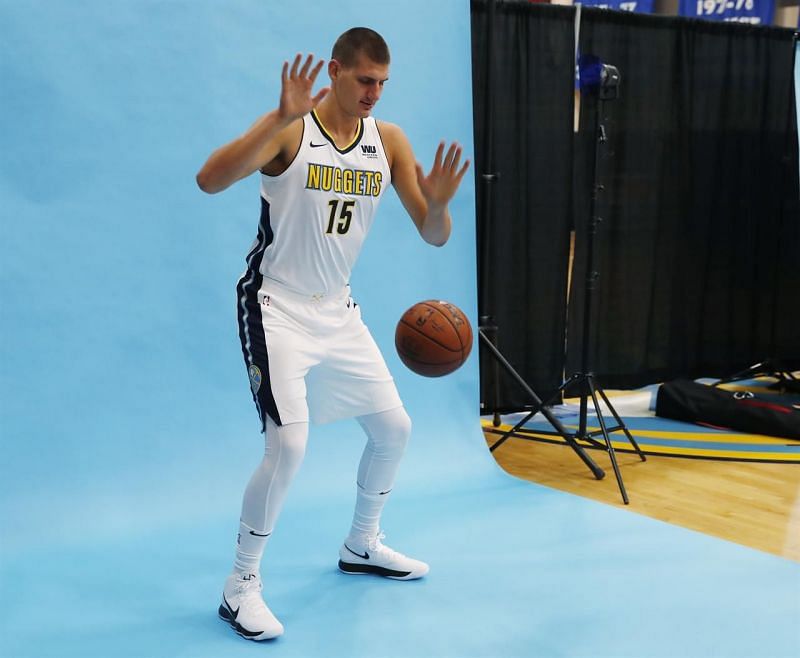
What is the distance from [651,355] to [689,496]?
222 centimetres

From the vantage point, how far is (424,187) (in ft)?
9.53

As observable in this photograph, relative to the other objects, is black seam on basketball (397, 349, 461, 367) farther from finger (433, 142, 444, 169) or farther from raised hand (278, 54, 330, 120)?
raised hand (278, 54, 330, 120)

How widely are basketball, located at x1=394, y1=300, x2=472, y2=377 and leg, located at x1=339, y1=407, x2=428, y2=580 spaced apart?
0.63ft

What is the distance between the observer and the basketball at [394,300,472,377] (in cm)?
295

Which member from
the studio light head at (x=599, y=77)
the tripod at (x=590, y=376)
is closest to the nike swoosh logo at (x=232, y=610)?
the tripod at (x=590, y=376)

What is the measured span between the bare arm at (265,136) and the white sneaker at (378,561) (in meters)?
1.34

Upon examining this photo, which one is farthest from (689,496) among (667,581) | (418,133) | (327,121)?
(327,121)

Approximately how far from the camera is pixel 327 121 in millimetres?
2848

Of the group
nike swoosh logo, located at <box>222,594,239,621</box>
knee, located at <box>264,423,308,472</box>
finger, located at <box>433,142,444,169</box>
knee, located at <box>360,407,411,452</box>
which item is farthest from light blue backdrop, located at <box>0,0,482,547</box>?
finger, located at <box>433,142,444,169</box>

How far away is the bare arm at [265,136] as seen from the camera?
2.43 meters

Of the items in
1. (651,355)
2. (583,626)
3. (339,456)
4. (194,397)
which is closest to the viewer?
(583,626)

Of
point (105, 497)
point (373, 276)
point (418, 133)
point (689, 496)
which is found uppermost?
point (418, 133)

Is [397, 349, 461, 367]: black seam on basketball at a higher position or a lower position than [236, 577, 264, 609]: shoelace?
higher

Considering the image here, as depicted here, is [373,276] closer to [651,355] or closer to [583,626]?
[583,626]
